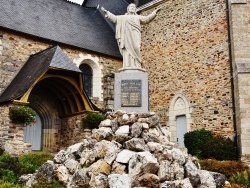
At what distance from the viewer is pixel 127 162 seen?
19.8 ft

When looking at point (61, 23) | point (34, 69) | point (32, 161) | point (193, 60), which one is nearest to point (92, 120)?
point (34, 69)

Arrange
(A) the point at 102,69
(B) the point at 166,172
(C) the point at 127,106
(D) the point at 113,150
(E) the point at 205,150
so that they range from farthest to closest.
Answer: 1. (A) the point at 102,69
2. (E) the point at 205,150
3. (C) the point at 127,106
4. (D) the point at 113,150
5. (B) the point at 166,172

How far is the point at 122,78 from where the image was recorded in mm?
8094

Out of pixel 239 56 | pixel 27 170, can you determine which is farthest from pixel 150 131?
Result: pixel 239 56

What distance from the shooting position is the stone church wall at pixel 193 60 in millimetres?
13469

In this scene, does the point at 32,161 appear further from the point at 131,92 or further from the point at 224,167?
the point at 224,167

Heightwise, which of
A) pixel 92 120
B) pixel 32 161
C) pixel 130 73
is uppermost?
pixel 130 73

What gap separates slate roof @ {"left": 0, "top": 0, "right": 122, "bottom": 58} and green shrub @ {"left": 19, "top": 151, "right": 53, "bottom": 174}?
5.67 meters

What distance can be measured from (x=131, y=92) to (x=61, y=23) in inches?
362

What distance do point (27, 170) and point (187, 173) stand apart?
13.6 feet

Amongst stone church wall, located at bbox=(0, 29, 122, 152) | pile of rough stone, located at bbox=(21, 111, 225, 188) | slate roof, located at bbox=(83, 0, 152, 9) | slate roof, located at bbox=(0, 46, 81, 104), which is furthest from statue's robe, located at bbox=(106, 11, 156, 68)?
slate roof, located at bbox=(83, 0, 152, 9)

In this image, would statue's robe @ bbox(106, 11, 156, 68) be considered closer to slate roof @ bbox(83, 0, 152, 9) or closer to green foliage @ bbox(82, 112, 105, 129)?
green foliage @ bbox(82, 112, 105, 129)

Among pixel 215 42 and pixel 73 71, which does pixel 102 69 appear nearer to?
pixel 73 71

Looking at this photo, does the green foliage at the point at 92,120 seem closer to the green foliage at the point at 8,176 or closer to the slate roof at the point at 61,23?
the slate roof at the point at 61,23
